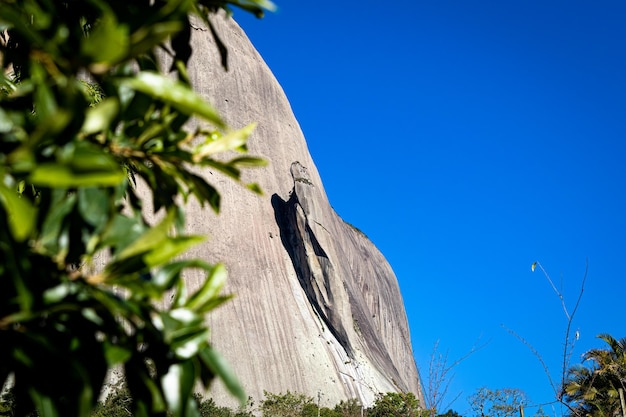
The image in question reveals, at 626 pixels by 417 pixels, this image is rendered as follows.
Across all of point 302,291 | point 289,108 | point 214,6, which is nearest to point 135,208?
point 214,6

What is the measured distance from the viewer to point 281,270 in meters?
41.1

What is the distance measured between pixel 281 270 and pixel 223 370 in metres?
40.2

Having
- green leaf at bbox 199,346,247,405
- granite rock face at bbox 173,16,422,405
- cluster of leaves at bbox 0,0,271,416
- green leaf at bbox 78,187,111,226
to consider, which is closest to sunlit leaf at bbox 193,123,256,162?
cluster of leaves at bbox 0,0,271,416

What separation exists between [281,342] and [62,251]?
37421mm

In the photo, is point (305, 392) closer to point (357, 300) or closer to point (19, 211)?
point (357, 300)

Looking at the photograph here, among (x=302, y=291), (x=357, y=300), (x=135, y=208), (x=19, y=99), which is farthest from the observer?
(x=357, y=300)

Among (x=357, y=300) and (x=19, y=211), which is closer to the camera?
Result: (x=19, y=211)

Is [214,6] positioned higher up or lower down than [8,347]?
higher up

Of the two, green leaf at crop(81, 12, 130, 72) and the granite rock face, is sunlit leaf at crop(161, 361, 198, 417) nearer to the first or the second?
green leaf at crop(81, 12, 130, 72)

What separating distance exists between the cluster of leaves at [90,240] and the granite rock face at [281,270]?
3031 centimetres

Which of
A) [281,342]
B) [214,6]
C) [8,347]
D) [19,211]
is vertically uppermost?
[281,342]

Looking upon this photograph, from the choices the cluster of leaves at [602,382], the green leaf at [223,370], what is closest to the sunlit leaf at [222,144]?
the green leaf at [223,370]

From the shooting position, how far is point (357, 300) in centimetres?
4559

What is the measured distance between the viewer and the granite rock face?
36.8 meters
